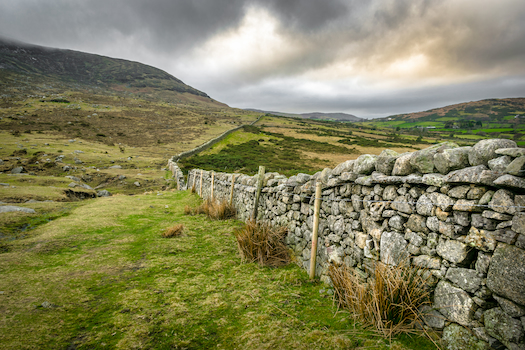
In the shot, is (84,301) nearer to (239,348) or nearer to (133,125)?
(239,348)

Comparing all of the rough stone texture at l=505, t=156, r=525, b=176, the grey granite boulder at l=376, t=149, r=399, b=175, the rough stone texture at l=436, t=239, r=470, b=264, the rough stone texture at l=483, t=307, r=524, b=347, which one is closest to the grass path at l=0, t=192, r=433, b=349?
the rough stone texture at l=483, t=307, r=524, b=347

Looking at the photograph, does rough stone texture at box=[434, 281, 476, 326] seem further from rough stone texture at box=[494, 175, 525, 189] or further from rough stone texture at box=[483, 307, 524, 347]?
rough stone texture at box=[494, 175, 525, 189]

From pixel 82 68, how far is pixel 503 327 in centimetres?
17968

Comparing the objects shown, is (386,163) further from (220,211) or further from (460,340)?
(220,211)

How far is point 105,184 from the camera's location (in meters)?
16.2

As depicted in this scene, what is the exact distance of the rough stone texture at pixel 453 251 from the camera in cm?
230

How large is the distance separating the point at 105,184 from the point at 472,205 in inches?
756

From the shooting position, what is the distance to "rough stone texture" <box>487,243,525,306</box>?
191 cm

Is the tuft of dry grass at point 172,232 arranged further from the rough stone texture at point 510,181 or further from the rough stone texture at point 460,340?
the rough stone texture at point 510,181

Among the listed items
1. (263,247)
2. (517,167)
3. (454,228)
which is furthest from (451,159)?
(263,247)

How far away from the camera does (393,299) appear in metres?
2.75

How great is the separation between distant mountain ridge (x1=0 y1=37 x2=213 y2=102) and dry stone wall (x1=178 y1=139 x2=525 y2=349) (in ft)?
412

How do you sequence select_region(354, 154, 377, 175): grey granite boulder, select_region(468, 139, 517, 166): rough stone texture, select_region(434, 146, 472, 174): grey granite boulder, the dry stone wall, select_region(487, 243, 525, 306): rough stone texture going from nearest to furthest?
select_region(487, 243, 525, 306): rough stone texture, the dry stone wall, select_region(468, 139, 517, 166): rough stone texture, select_region(434, 146, 472, 174): grey granite boulder, select_region(354, 154, 377, 175): grey granite boulder

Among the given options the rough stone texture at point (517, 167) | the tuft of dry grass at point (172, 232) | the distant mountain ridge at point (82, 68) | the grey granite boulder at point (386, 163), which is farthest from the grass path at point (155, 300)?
the distant mountain ridge at point (82, 68)
